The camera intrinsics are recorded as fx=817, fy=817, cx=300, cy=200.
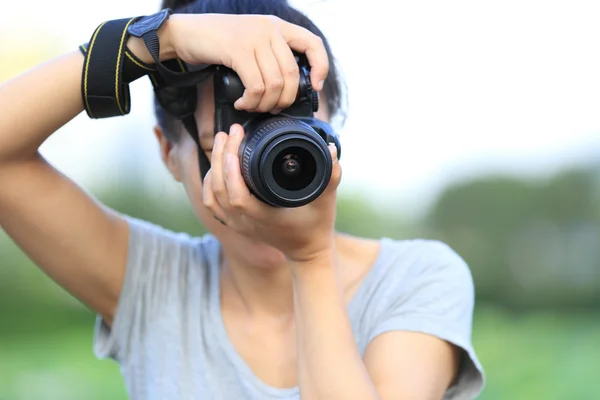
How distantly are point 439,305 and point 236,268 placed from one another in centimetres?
33

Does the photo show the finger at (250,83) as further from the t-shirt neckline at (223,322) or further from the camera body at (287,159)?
Answer: the t-shirt neckline at (223,322)

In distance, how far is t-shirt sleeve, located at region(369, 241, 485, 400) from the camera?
111 centimetres

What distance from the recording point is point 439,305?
1.13 meters

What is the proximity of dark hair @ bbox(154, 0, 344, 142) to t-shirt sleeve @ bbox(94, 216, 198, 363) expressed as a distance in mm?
171

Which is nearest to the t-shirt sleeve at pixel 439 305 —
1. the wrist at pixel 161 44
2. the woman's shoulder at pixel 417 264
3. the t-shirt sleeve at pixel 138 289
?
the woman's shoulder at pixel 417 264

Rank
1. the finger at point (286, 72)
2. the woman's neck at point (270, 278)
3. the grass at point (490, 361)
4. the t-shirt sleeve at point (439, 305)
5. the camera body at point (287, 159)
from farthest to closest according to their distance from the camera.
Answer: the grass at point (490, 361) → the woman's neck at point (270, 278) → the t-shirt sleeve at point (439, 305) → the finger at point (286, 72) → the camera body at point (287, 159)

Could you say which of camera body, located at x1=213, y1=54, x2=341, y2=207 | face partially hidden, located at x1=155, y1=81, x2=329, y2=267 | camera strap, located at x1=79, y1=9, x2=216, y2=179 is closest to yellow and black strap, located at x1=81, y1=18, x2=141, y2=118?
camera strap, located at x1=79, y1=9, x2=216, y2=179

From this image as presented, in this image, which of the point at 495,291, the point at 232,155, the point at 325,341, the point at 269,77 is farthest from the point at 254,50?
the point at 495,291

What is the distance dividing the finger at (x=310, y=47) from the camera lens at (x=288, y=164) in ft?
0.40

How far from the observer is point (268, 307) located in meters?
1.29

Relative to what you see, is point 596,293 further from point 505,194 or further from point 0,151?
point 0,151

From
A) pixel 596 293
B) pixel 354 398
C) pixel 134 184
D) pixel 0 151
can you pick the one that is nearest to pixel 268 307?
pixel 354 398

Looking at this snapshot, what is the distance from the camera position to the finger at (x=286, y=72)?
1.00 metres

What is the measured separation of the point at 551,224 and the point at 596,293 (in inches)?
18.8
